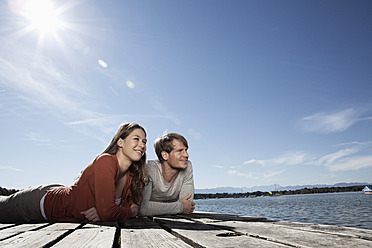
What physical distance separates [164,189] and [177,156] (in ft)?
2.07

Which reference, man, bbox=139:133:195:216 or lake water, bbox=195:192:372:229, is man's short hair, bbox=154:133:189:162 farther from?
lake water, bbox=195:192:372:229

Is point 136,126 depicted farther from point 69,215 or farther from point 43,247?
point 43,247

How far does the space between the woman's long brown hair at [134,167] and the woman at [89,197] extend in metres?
0.01

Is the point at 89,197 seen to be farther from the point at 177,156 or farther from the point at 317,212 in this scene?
the point at 317,212

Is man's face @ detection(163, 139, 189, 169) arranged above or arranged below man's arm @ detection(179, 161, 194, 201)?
above

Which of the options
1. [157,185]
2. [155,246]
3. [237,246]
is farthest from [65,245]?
[157,185]

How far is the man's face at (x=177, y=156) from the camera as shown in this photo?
13.7 feet

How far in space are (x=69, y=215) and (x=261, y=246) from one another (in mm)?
2509

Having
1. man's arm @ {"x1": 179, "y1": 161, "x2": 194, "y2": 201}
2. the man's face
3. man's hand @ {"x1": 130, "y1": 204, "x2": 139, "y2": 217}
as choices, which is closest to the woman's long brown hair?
man's hand @ {"x1": 130, "y1": 204, "x2": 139, "y2": 217}

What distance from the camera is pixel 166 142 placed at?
172 inches

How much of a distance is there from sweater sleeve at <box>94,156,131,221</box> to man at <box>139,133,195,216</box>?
1182mm

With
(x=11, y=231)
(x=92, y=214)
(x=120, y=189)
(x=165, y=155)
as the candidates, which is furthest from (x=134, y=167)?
(x=11, y=231)

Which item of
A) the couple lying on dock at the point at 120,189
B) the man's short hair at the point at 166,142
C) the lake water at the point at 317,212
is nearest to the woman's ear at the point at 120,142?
the couple lying on dock at the point at 120,189

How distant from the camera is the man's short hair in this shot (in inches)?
170
